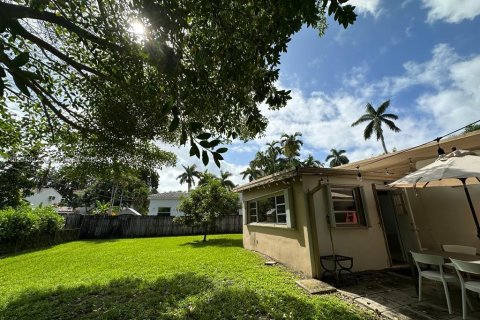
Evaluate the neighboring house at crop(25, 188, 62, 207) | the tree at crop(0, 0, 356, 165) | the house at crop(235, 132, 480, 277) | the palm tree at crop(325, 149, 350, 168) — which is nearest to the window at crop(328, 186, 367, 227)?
the house at crop(235, 132, 480, 277)

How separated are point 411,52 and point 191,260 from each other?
1024 cm

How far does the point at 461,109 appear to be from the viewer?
9047 millimetres

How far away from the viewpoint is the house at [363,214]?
20.6 feet

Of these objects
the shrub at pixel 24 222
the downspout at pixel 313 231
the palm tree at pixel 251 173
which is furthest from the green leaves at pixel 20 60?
the palm tree at pixel 251 173

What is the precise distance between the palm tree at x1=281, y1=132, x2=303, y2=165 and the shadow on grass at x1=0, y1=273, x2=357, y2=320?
2736 cm

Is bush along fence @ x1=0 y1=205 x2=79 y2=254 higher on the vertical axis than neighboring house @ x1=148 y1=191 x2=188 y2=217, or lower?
lower

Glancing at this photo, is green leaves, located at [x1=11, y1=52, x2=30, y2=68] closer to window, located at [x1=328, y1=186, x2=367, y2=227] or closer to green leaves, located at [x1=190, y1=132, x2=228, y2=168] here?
green leaves, located at [x1=190, y1=132, x2=228, y2=168]

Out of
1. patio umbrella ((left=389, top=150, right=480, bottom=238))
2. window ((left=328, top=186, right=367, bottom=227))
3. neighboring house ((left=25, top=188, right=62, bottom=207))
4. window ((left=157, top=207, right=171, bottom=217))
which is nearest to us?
patio umbrella ((left=389, top=150, right=480, bottom=238))

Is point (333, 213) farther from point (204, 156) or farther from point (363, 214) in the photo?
point (204, 156)

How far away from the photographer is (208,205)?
13.7 metres

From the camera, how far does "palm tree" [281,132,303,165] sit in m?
31.3

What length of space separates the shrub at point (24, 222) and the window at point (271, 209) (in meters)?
11.6

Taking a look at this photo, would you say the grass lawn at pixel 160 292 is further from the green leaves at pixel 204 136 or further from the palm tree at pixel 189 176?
the palm tree at pixel 189 176

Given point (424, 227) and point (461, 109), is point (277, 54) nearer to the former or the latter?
point (424, 227)
